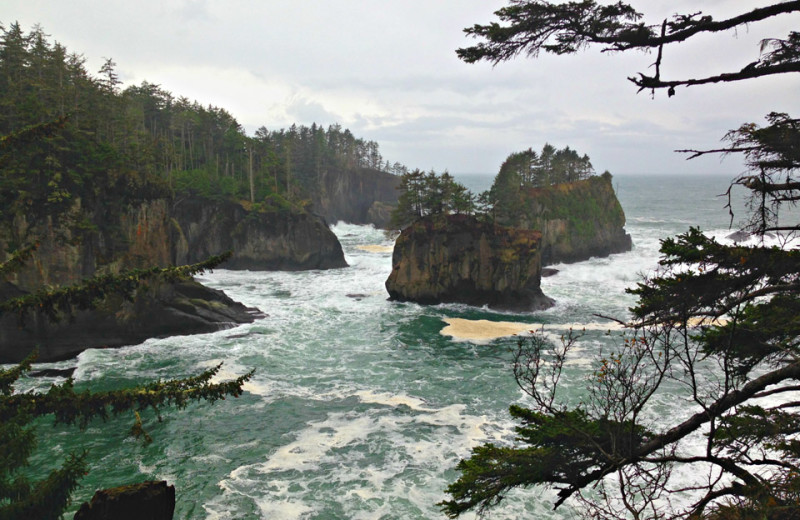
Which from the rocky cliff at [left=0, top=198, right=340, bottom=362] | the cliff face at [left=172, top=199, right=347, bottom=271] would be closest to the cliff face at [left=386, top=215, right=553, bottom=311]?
the rocky cliff at [left=0, top=198, right=340, bottom=362]

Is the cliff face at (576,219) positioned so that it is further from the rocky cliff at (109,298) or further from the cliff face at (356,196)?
the cliff face at (356,196)

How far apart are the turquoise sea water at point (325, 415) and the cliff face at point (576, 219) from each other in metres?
22.9

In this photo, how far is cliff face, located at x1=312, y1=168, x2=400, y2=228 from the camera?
108 meters

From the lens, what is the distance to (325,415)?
2425 centimetres

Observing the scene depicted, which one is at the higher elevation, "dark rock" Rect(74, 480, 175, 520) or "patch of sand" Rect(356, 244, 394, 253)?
"patch of sand" Rect(356, 244, 394, 253)

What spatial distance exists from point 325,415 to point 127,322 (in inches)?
732

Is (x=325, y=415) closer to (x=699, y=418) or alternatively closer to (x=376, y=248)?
(x=699, y=418)

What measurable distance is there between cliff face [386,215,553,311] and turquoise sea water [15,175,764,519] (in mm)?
1890

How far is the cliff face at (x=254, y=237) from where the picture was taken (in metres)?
62.6

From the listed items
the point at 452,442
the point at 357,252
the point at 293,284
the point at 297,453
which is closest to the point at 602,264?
the point at 357,252

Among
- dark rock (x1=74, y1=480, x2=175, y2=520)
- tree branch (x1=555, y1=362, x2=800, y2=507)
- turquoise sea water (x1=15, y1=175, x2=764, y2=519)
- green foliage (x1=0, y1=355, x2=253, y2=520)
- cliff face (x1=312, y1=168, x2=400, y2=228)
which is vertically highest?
cliff face (x1=312, y1=168, x2=400, y2=228)

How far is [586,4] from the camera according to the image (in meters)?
7.93

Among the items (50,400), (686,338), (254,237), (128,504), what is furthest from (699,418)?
(254,237)

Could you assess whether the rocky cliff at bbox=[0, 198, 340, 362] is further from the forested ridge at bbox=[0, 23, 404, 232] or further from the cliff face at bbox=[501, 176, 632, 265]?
the cliff face at bbox=[501, 176, 632, 265]
